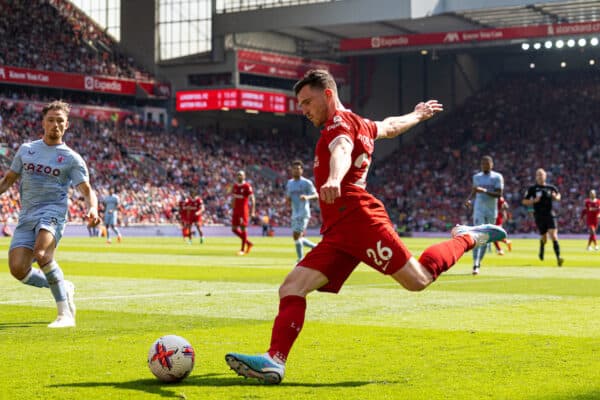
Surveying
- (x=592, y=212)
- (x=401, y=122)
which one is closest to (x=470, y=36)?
(x=592, y=212)

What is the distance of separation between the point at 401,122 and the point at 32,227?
14.2 ft

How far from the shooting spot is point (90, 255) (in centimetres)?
2823

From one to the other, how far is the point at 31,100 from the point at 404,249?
5459 centimetres

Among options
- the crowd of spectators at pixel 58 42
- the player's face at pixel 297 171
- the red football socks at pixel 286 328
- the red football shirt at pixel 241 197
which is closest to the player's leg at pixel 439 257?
the red football socks at pixel 286 328

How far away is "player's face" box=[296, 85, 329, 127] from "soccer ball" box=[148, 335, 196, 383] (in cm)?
187

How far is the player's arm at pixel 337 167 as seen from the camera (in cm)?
639

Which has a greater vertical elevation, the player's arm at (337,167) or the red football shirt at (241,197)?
the player's arm at (337,167)

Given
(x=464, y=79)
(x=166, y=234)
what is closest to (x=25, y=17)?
Result: (x=166, y=234)

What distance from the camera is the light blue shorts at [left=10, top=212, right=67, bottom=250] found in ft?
33.8

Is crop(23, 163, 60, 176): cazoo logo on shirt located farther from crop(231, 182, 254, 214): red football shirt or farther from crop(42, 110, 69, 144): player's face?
crop(231, 182, 254, 214): red football shirt

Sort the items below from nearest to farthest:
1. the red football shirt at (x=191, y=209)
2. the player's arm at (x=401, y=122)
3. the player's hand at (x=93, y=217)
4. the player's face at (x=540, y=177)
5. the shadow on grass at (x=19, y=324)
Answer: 1. the player's arm at (x=401, y=122)
2. the player's hand at (x=93, y=217)
3. the shadow on grass at (x=19, y=324)
4. the player's face at (x=540, y=177)
5. the red football shirt at (x=191, y=209)

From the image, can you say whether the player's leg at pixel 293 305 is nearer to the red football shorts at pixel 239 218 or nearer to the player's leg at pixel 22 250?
the player's leg at pixel 22 250

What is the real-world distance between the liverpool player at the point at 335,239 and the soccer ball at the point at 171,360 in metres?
0.31

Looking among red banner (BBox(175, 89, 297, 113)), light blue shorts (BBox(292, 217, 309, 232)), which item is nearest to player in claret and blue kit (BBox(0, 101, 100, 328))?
Answer: light blue shorts (BBox(292, 217, 309, 232))
